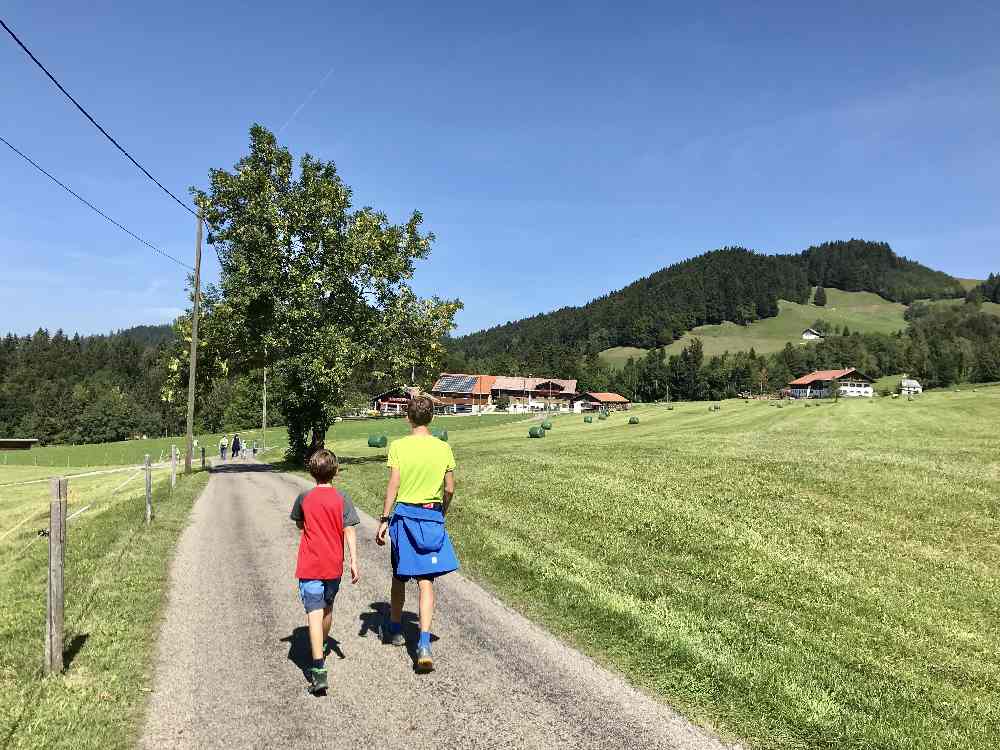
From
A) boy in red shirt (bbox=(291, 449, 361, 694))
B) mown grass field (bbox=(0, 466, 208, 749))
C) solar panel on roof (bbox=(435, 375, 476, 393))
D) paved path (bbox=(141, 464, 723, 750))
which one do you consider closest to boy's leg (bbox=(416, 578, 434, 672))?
paved path (bbox=(141, 464, 723, 750))

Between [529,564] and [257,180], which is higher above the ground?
[257,180]

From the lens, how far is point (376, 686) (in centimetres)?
580

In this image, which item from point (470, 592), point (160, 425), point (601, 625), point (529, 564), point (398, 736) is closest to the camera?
point (398, 736)

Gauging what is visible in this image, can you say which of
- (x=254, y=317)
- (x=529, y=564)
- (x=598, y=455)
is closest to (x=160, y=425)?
(x=254, y=317)

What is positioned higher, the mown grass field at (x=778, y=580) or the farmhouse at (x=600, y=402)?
the farmhouse at (x=600, y=402)

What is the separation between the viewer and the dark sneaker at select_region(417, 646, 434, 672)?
19.7 ft

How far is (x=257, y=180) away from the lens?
29344 mm

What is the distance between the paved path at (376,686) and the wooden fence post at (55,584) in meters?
0.93

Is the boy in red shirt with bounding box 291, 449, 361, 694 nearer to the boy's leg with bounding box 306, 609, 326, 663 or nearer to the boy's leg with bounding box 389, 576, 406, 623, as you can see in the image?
the boy's leg with bounding box 306, 609, 326, 663

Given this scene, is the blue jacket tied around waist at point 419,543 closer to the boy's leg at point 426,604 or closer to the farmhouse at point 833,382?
the boy's leg at point 426,604

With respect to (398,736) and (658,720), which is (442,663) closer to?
(398,736)

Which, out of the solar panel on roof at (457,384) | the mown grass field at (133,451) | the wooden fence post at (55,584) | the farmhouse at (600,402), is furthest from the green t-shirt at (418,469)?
the solar panel on roof at (457,384)

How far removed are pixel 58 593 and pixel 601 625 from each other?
5797mm

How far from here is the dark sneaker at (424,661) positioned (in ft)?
19.7
